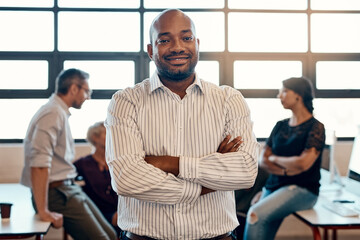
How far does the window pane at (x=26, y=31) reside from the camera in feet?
14.1

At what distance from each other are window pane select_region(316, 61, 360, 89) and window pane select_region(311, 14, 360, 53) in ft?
0.47

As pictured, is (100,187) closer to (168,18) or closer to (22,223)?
(22,223)

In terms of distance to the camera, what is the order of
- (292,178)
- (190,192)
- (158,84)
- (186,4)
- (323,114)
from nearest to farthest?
(190,192) < (158,84) < (292,178) < (186,4) < (323,114)

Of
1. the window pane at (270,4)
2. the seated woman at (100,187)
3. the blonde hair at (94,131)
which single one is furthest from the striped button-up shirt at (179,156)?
the window pane at (270,4)

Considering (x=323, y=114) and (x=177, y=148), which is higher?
(x=323, y=114)

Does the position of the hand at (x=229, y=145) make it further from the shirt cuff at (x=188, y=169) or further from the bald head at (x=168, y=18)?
the bald head at (x=168, y=18)

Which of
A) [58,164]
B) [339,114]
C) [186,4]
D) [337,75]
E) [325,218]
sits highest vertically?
[186,4]

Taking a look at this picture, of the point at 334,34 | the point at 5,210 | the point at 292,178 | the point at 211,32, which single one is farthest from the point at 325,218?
the point at 334,34

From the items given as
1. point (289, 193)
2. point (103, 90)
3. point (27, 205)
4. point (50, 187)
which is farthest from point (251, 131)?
point (103, 90)

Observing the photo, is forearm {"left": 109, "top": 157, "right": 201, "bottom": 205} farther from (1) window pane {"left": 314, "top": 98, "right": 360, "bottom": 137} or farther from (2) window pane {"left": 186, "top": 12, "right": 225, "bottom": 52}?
(1) window pane {"left": 314, "top": 98, "right": 360, "bottom": 137}

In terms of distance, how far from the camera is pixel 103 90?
14.2 feet

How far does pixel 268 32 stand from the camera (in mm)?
4508

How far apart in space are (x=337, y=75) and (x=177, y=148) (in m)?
3.41

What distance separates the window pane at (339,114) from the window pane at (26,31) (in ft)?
8.97
